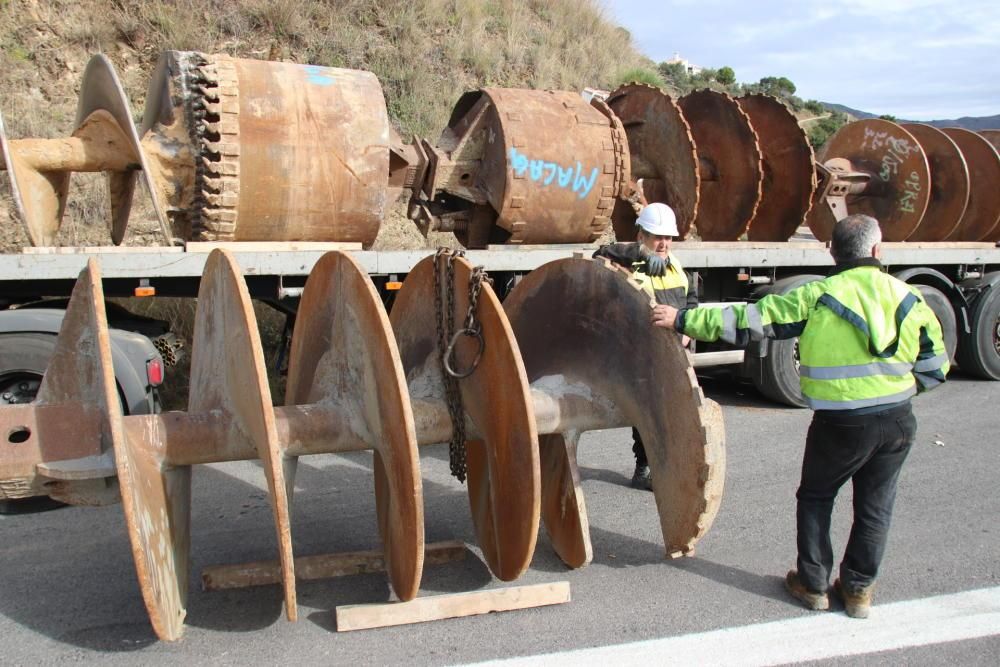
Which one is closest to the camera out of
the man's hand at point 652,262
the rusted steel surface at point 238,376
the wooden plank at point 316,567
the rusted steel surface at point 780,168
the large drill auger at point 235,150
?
the rusted steel surface at point 238,376

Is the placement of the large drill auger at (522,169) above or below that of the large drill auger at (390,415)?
above

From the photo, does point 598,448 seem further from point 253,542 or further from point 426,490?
point 253,542

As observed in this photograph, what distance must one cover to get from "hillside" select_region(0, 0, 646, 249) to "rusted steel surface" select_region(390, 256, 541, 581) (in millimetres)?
7566

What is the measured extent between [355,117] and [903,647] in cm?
416

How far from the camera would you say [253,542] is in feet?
14.1

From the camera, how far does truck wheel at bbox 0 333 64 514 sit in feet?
15.5

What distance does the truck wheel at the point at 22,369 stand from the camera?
4711mm

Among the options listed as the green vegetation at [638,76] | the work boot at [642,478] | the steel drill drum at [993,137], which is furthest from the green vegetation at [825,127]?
the work boot at [642,478]

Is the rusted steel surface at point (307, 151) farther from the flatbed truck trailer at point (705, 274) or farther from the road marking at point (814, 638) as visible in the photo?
the road marking at point (814, 638)

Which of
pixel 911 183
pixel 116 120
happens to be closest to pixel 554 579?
pixel 116 120

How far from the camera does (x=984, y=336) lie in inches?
334

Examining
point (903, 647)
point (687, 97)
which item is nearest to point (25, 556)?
point (903, 647)

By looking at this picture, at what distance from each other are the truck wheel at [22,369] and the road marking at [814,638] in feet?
10.5

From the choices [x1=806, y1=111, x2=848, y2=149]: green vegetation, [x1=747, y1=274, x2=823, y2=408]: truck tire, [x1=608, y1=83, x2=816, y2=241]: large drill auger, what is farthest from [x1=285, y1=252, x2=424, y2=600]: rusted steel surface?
[x1=806, y1=111, x2=848, y2=149]: green vegetation
